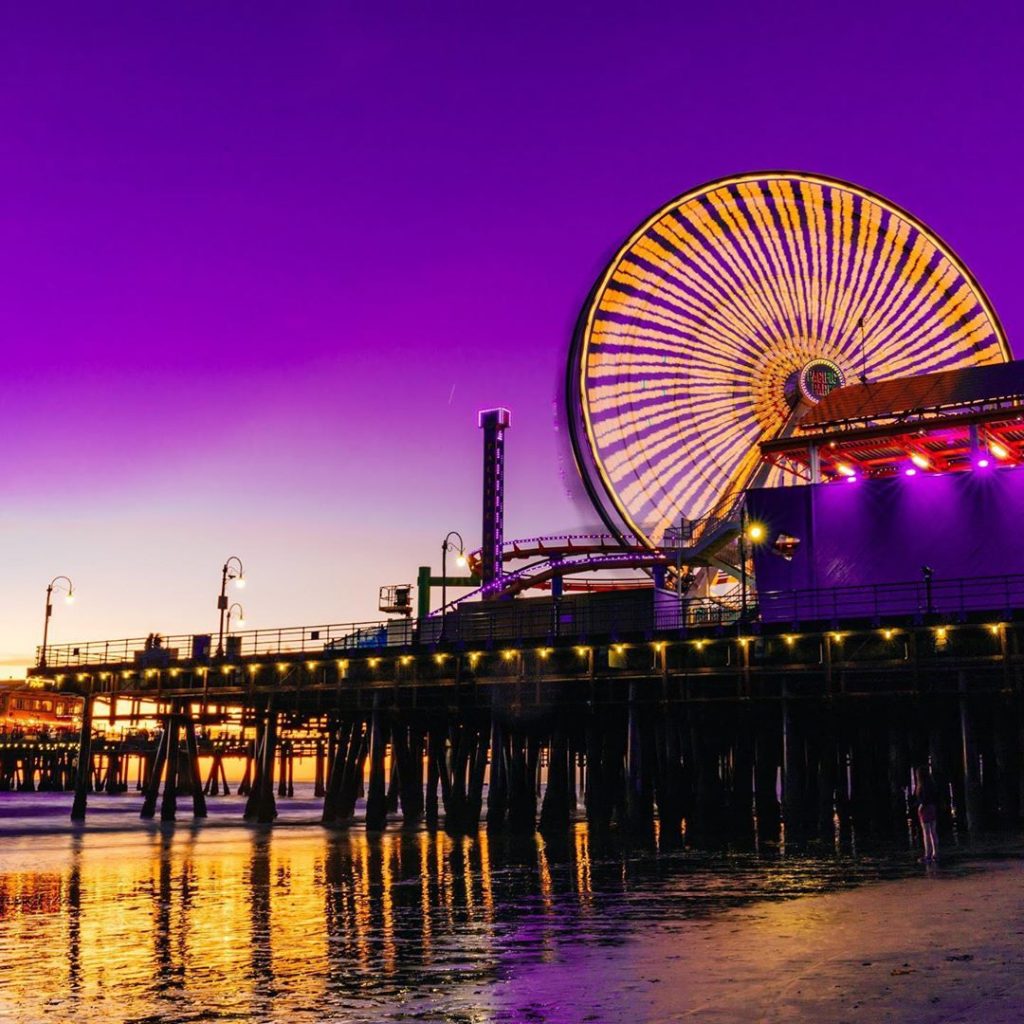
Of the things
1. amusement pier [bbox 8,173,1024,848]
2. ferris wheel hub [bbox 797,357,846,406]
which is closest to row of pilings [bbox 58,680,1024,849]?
amusement pier [bbox 8,173,1024,848]

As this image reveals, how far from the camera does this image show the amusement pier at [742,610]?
37.8m

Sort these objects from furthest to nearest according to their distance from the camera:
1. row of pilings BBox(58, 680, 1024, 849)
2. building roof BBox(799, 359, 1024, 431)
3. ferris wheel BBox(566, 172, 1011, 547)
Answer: ferris wheel BBox(566, 172, 1011, 547), building roof BBox(799, 359, 1024, 431), row of pilings BBox(58, 680, 1024, 849)

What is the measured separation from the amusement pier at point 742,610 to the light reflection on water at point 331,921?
30.1 ft

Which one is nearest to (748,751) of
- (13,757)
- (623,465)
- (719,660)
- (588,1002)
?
(719,660)

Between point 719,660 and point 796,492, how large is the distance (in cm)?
970

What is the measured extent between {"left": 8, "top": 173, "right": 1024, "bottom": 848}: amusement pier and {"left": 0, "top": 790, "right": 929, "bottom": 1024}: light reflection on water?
9.18m

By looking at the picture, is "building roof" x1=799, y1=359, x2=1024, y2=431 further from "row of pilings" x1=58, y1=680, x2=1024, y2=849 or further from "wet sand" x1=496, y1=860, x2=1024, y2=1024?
"wet sand" x1=496, y1=860, x2=1024, y2=1024

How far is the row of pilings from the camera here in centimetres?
3616

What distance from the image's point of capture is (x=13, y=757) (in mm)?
113812

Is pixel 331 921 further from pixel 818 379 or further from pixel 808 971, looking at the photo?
pixel 818 379

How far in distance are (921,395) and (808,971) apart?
38.6 meters

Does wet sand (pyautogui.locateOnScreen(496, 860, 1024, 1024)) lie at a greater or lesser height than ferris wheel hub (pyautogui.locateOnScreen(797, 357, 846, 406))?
lesser

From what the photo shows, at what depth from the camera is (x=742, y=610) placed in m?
42.2

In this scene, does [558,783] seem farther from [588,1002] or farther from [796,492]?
[588,1002]
